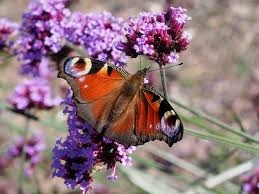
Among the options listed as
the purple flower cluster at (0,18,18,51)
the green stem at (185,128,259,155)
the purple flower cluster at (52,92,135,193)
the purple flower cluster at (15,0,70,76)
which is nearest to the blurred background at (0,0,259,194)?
the purple flower cluster at (0,18,18,51)

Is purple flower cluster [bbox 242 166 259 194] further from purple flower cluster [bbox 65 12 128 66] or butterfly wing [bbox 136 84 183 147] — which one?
butterfly wing [bbox 136 84 183 147]

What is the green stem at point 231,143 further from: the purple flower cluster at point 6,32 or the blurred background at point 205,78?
the blurred background at point 205,78

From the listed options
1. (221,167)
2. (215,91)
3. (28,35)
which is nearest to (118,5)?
(215,91)

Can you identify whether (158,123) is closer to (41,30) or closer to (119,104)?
(119,104)

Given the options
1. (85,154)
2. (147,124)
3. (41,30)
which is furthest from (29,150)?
(147,124)

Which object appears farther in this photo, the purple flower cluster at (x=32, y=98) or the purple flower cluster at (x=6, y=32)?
the purple flower cluster at (x=32, y=98)

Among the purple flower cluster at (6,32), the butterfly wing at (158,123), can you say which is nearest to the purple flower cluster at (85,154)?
the butterfly wing at (158,123)
